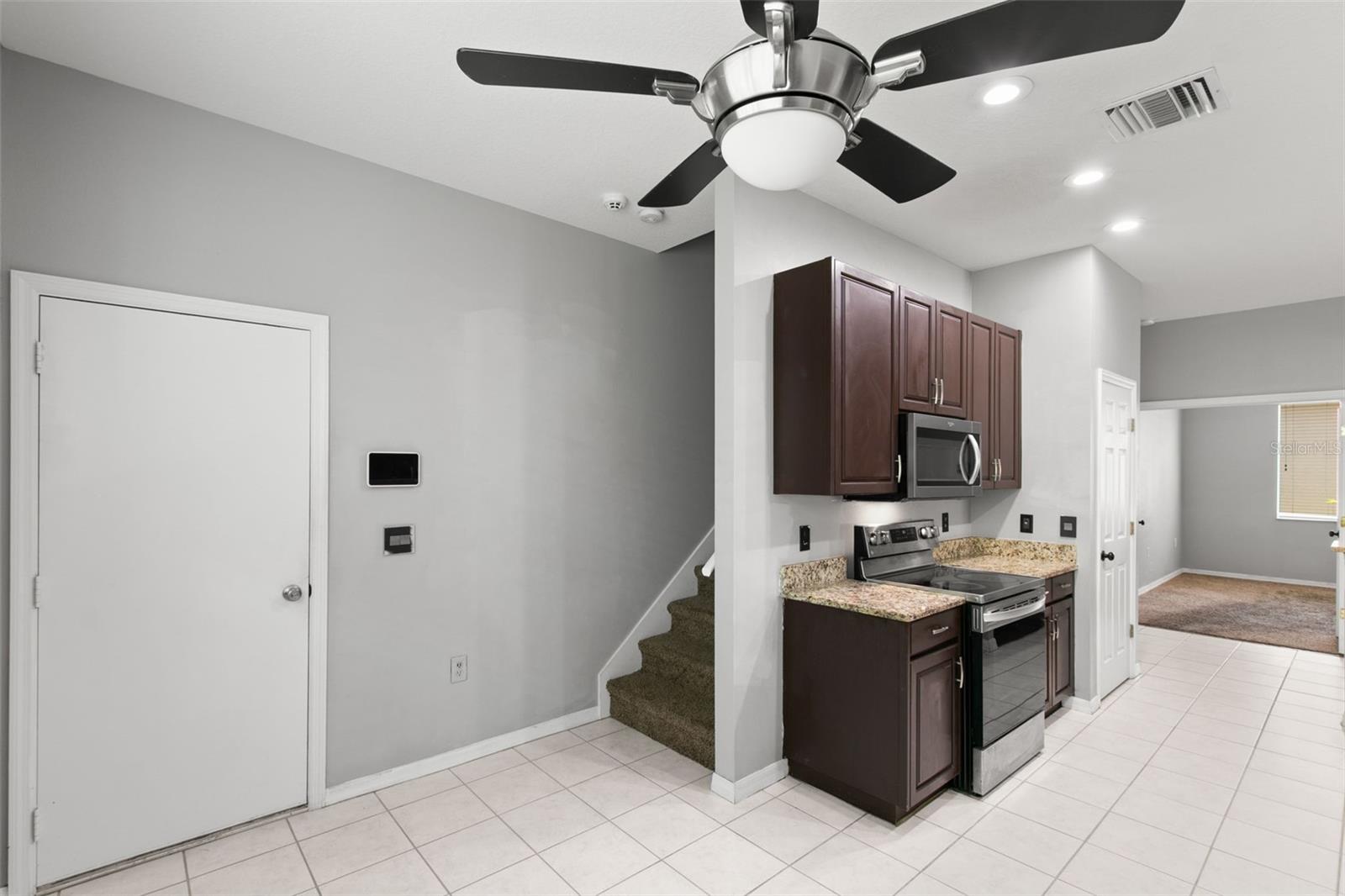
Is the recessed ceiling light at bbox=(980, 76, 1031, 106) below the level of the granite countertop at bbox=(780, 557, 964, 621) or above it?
above

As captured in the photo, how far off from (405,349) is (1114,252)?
4.30 m

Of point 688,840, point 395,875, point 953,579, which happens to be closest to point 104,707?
point 395,875

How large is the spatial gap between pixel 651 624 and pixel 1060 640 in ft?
7.97

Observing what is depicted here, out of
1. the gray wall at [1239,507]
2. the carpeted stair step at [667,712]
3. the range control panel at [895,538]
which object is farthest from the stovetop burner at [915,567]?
the gray wall at [1239,507]

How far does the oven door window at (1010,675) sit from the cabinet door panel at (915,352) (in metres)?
1.15

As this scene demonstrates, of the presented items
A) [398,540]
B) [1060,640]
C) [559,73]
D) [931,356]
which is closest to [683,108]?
[559,73]

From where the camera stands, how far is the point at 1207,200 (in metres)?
3.20

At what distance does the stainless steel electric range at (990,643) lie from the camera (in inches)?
111

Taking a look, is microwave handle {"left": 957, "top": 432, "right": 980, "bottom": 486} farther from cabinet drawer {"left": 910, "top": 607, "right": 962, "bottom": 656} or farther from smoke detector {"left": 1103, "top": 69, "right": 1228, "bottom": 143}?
smoke detector {"left": 1103, "top": 69, "right": 1228, "bottom": 143}

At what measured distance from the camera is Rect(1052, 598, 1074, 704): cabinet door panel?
12.0 ft

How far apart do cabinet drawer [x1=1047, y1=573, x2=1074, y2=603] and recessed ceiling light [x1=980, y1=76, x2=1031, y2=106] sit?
2612 millimetres

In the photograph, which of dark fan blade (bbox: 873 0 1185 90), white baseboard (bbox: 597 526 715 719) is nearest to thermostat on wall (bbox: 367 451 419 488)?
white baseboard (bbox: 597 526 715 719)

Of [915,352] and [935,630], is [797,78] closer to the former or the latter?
[915,352]

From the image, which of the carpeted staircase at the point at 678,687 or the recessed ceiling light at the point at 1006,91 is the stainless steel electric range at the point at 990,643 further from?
the recessed ceiling light at the point at 1006,91
